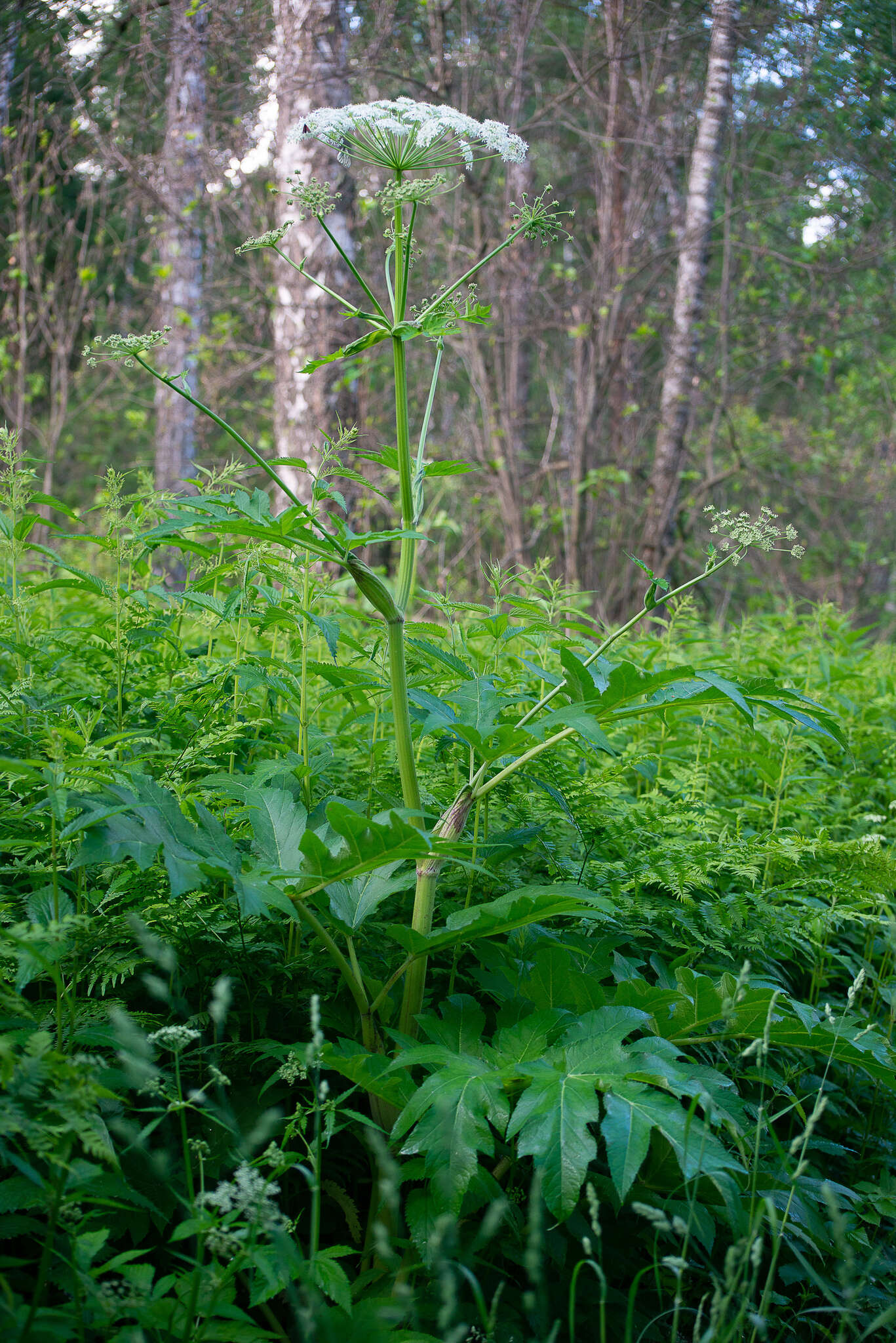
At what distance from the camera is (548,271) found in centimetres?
1038

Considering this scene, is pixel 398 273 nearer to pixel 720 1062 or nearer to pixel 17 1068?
pixel 17 1068

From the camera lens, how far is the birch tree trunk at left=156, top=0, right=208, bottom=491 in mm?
9438

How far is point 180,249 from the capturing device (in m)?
9.95

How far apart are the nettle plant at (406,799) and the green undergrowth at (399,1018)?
0.01 m

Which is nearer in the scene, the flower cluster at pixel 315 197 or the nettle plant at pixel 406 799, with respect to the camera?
the nettle plant at pixel 406 799

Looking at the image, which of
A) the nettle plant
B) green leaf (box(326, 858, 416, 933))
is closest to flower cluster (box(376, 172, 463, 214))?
the nettle plant

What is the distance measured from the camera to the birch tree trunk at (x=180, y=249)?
944cm

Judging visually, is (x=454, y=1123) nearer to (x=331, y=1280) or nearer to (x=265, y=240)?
(x=331, y=1280)

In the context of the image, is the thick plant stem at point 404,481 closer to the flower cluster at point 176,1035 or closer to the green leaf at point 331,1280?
the flower cluster at point 176,1035

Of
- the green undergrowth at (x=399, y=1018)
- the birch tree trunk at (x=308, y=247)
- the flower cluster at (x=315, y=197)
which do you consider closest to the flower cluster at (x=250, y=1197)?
the green undergrowth at (x=399, y=1018)

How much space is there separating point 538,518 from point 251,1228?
25.1ft

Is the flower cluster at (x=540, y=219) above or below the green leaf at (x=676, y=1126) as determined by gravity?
above

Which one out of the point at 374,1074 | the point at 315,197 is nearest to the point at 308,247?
the point at 315,197

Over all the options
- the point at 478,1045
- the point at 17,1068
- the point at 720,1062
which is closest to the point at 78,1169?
the point at 17,1068
